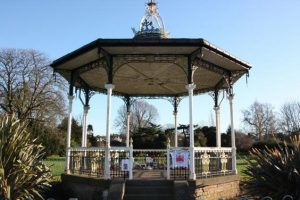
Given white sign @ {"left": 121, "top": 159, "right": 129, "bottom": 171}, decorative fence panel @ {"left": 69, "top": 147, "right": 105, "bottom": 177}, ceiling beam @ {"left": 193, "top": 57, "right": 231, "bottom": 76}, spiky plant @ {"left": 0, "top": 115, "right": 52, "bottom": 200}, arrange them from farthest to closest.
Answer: ceiling beam @ {"left": 193, "top": 57, "right": 231, "bottom": 76}, decorative fence panel @ {"left": 69, "top": 147, "right": 105, "bottom": 177}, white sign @ {"left": 121, "top": 159, "right": 129, "bottom": 171}, spiky plant @ {"left": 0, "top": 115, "right": 52, "bottom": 200}

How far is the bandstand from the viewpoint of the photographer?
1240 cm

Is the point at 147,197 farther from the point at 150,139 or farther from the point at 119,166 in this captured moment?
the point at 150,139

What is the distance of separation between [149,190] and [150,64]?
17.3 feet

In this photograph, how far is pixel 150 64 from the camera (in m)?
14.6

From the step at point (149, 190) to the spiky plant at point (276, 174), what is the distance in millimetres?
2867

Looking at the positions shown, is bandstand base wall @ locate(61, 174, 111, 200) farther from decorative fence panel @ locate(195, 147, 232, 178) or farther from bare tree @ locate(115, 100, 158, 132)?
bare tree @ locate(115, 100, 158, 132)

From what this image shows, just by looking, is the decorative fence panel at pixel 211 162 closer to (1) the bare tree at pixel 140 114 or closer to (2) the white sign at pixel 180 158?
(2) the white sign at pixel 180 158

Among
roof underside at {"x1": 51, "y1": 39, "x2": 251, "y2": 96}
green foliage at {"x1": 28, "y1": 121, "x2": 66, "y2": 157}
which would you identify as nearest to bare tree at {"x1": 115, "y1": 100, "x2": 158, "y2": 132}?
green foliage at {"x1": 28, "y1": 121, "x2": 66, "y2": 157}

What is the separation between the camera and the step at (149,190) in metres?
11.6

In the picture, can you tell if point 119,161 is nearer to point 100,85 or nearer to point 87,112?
point 87,112

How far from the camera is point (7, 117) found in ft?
32.0

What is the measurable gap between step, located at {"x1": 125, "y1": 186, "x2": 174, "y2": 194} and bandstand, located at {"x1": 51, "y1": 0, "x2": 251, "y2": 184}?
0.61m

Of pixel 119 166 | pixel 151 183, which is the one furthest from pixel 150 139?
pixel 151 183

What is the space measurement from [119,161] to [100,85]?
6855 mm
